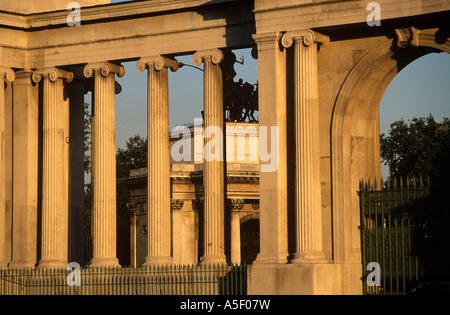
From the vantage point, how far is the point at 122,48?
204 feet

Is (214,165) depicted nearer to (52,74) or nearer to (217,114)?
(217,114)

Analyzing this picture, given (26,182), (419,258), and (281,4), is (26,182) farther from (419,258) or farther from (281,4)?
(419,258)

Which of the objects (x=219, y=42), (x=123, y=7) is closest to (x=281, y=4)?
(x=219, y=42)

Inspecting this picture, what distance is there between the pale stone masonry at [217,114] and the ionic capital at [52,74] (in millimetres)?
81

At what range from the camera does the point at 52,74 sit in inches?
2527

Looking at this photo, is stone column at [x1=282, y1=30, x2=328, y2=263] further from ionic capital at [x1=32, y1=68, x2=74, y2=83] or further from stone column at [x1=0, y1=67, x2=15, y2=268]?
stone column at [x1=0, y1=67, x2=15, y2=268]

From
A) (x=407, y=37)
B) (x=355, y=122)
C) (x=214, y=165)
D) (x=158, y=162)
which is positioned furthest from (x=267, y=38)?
(x=158, y=162)

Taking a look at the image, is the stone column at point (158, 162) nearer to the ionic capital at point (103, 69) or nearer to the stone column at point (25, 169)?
the ionic capital at point (103, 69)

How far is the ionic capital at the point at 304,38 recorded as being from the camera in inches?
2147

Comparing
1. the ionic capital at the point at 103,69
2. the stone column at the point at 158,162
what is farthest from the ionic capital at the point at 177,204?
the stone column at the point at 158,162

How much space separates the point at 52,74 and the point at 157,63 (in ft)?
22.8

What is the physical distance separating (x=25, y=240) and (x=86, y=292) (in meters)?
6.29

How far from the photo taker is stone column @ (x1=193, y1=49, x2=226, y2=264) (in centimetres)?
5847

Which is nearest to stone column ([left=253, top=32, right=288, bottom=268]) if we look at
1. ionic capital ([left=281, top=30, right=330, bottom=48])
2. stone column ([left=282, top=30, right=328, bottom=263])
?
ionic capital ([left=281, top=30, right=330, bottom=48])
